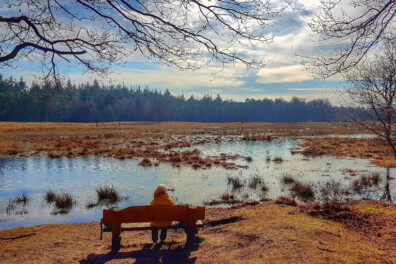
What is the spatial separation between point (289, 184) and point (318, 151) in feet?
54.4

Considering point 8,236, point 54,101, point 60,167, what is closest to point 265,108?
point 54,101

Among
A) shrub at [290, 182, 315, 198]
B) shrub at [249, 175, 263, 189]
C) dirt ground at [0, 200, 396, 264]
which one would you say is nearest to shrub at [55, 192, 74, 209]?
dirt ground at [0, 200, 396, 264]

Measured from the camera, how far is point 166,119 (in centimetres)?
13650

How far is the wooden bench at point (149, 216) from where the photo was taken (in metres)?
6.09

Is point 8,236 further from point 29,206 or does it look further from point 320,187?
point 320,187

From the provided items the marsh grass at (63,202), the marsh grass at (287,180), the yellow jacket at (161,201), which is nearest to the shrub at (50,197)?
the marsh grass at (63,202)

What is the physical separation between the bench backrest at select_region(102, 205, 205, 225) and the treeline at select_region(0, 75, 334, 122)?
68212 millimetres

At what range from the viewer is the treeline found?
96.1m

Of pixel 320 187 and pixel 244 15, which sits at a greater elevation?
pixel 244 15

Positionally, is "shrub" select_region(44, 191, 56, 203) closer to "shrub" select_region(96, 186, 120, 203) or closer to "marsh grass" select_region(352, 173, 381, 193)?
"shrub" select_region(96, 186, 120, 203)

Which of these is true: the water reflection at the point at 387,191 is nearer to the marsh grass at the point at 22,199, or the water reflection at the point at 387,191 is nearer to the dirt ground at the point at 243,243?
the dirt ground at the point at 243,243

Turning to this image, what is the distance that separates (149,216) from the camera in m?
6.11

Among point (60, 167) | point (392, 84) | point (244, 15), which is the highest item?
point (244, 15)

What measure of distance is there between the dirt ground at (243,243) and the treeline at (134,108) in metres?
65.9
